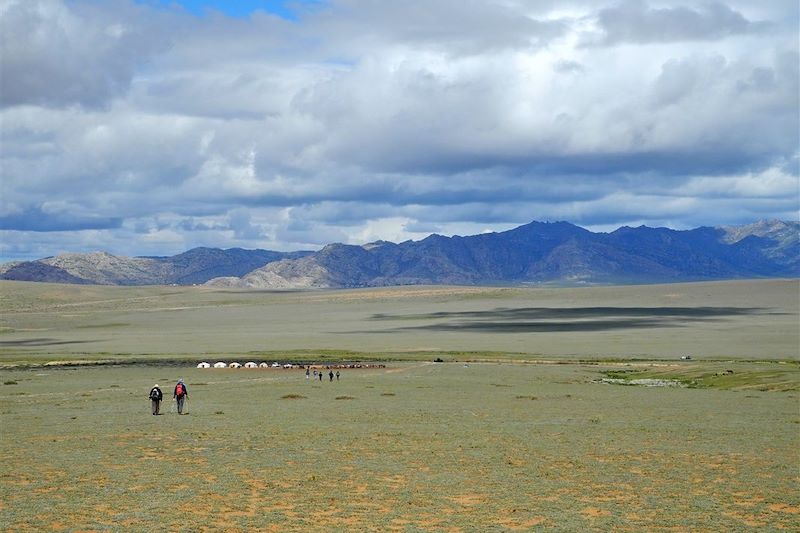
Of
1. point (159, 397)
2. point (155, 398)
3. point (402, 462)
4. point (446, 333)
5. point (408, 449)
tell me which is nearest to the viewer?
point (402, 462)

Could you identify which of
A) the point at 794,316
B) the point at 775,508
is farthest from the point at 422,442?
the point at 794,316

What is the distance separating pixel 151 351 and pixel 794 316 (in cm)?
10292

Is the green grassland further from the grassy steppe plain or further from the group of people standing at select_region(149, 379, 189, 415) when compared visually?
the group of people standing at select_region(149, 379, 189, 415)

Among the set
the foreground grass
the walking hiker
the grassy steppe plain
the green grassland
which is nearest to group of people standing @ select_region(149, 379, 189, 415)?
the walking hiker

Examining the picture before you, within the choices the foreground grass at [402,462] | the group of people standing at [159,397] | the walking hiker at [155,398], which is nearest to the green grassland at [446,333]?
the foreground grass at [402,462]

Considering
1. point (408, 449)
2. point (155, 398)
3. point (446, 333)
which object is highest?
point (155, 398)

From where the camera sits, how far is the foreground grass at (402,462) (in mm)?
23422

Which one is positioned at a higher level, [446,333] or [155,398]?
[155,398]

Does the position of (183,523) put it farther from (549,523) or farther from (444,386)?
(444,386)

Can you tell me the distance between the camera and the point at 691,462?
1267 inches

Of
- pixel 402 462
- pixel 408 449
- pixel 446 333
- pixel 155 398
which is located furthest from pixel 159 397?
pixel 446 333

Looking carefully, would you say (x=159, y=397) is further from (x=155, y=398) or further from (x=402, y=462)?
(x=402, y=462)

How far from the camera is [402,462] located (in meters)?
31.5

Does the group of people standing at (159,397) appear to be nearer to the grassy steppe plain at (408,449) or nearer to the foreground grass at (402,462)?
the foreground grass at (402,462)
